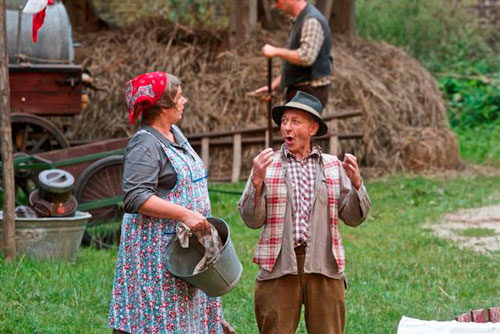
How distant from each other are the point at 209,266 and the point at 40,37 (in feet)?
19.7

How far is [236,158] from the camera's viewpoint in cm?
1195

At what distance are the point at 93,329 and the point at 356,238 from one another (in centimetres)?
365

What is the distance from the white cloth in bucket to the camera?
162 inches

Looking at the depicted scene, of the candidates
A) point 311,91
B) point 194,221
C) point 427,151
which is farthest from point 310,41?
point 427,151

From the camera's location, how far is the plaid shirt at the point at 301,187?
4.37 m

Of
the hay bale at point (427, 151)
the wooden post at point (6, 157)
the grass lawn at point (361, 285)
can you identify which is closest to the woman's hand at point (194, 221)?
the grass lawn at point (361, 285)

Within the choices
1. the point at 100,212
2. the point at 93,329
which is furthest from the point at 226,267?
the point at 100,212

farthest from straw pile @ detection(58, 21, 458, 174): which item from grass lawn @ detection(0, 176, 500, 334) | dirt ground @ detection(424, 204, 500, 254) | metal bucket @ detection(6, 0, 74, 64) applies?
grass lawn @ detection(0, 176, 500, 334)

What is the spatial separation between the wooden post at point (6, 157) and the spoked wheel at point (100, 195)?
104 cm

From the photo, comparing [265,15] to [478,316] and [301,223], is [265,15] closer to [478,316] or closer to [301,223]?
[301,223]

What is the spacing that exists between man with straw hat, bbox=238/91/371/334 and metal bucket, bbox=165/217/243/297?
0.66ft

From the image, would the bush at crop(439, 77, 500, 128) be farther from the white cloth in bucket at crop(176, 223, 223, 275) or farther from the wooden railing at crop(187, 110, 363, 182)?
the white cloth in bucket at crop(176, 223, 223, 275)

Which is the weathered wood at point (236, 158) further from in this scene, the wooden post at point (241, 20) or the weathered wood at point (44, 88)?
the weathered wood at point (44, 88)

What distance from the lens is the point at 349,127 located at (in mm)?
12773
